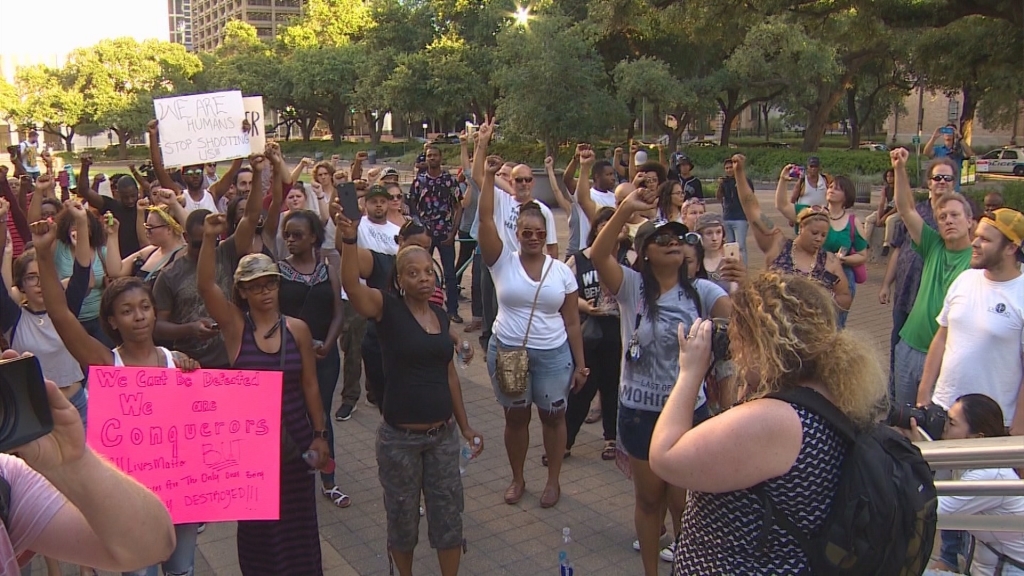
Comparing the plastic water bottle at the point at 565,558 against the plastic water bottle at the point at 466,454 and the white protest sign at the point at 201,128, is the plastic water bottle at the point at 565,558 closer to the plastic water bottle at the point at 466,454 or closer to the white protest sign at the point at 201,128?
the plastic water bottle at the point at 466,454

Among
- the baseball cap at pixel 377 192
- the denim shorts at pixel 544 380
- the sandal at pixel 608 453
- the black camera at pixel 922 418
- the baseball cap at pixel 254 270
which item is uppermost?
the baseball cap at pixel 377 192

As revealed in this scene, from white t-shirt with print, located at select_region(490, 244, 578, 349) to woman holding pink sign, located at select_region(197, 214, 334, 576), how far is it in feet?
4.60

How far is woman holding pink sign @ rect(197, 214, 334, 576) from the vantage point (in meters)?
3.78

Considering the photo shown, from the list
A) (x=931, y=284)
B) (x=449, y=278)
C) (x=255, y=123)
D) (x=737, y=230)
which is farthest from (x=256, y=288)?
(x=737, y=230)

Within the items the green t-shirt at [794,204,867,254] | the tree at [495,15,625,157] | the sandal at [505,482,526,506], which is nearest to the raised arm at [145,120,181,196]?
the sandal at [505,482,526,506]

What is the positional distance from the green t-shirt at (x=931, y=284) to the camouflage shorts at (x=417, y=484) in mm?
2940

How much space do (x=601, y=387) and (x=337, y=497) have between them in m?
2.00

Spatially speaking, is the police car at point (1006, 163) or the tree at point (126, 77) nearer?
the police car at point (1006, 163)

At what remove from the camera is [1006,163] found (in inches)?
1471

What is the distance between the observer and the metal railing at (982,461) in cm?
239

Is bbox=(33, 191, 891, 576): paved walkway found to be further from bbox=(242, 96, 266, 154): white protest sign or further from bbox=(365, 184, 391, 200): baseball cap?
bbox=(242, 96, 266, 154): white protest sign

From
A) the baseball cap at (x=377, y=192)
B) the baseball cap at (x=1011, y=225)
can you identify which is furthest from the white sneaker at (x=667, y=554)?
the baseball cap at (x=377, y=192)

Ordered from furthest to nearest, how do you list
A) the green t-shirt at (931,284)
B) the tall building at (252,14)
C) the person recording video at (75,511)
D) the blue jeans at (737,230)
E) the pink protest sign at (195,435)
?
the tall building at (252,14) < the blue jeans at (737,230) < the green t-shirt at (931,284) < the pink protest sign at (195,435) < the person recording video at (75,511)

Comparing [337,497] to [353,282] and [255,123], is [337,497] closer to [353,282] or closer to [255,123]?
[353,282]
